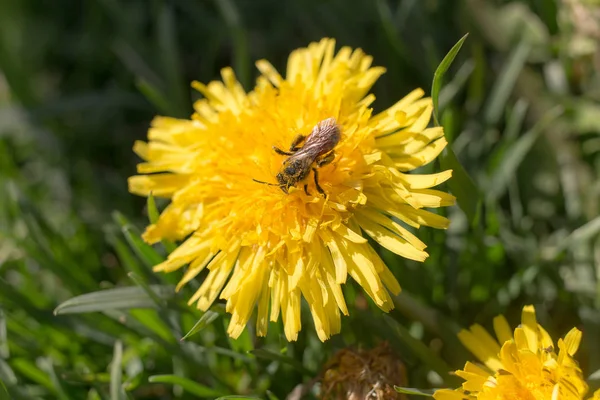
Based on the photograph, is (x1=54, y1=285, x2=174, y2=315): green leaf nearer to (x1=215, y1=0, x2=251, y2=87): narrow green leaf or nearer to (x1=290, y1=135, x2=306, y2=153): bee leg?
(x1=290, y1=135, x2=306, y2=153): bee leg

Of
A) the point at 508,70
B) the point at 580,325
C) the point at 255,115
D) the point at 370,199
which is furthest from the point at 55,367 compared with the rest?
the point at 508,70

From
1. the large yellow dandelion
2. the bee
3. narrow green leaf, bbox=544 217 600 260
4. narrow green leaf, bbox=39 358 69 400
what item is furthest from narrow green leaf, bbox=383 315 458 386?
narrow green leaf, bbox=39 358 69 400

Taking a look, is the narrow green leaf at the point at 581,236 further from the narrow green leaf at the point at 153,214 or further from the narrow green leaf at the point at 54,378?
the narrow green leaf at the point at 54,378

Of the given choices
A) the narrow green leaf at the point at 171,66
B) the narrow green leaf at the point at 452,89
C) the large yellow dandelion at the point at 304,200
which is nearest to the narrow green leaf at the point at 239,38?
the narrow green leaf at the point at 171,66

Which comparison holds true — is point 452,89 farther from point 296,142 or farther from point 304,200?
point 304,200

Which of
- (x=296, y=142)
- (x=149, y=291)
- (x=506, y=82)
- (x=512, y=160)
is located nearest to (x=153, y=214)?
(x=149, y=291)
